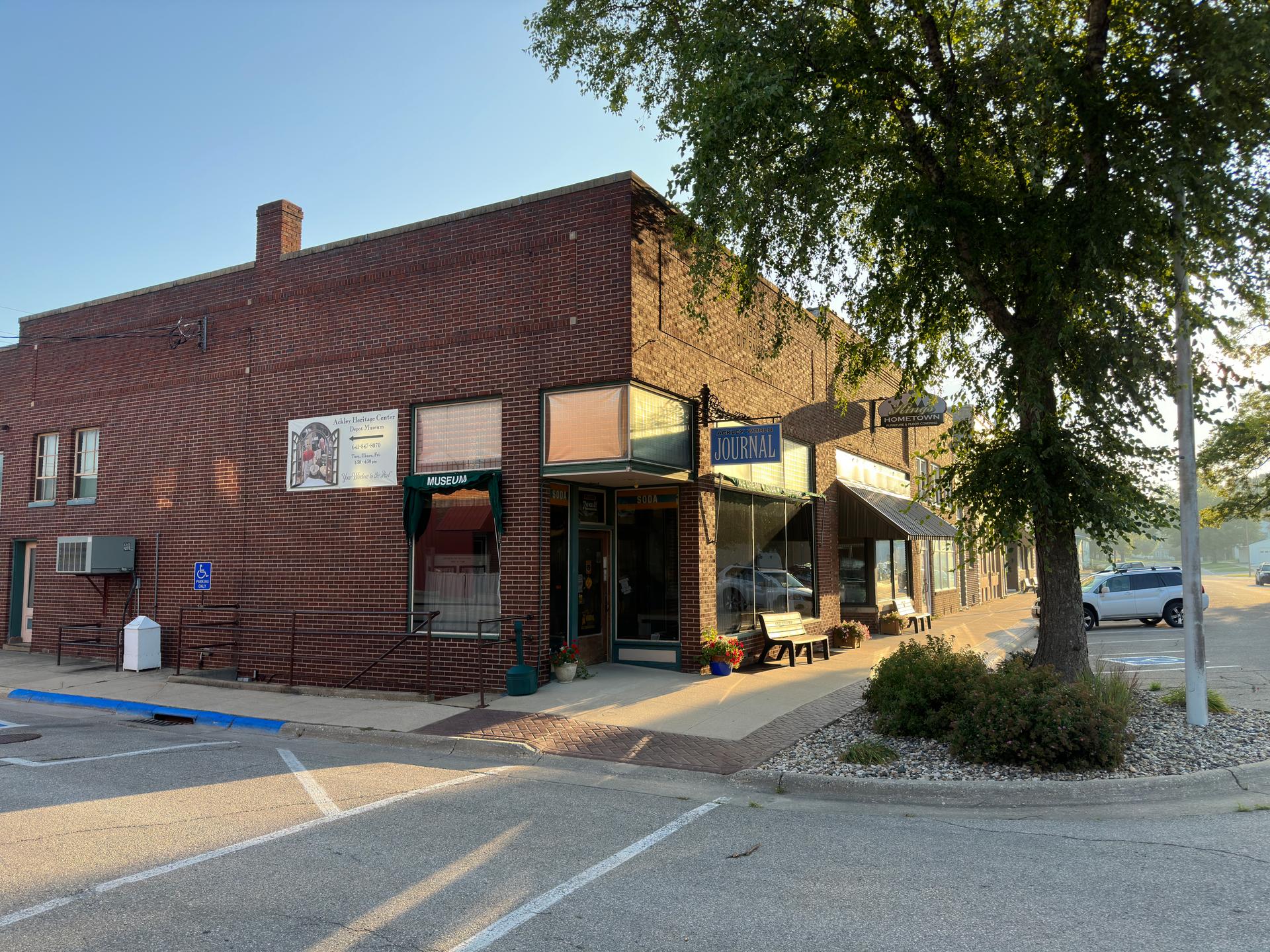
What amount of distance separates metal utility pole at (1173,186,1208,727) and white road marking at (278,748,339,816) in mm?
8666

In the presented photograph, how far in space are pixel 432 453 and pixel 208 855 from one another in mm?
8203

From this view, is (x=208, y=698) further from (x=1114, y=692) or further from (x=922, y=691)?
(x=1114, y=692)

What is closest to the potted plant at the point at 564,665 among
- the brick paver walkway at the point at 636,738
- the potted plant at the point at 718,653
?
the brick paver walkway at the point at 636,738

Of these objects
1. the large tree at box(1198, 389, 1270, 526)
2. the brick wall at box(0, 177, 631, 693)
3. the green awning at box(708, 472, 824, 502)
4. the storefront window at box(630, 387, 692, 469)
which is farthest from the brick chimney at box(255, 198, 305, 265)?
the large tree at box(1198, 389, 1270, 526)

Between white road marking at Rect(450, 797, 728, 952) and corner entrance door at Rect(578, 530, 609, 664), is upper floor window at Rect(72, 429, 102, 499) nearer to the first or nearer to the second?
corner entrance door at Rect(578, 530, 609, 664)

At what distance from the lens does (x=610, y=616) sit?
1395cm

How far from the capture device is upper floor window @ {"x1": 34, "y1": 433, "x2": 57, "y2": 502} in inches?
722

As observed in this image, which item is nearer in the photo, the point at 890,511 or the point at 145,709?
the point at 145,709

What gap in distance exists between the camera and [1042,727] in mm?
Result: 7605

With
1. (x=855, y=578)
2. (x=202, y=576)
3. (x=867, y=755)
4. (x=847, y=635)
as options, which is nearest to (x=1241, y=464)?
(x=855, y=578)

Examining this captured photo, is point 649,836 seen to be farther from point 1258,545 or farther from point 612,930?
point 1258,545

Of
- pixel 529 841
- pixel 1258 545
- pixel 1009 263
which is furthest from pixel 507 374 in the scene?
pixel 1258 545

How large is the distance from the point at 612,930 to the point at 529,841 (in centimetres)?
172

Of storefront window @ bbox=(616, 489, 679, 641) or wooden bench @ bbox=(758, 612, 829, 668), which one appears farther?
wooden bench @ bbox=(758, 612, 829, 668)
